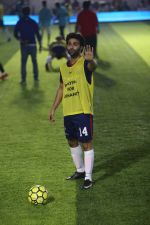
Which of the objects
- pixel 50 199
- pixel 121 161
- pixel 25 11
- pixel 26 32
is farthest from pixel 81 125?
pixel 26 32

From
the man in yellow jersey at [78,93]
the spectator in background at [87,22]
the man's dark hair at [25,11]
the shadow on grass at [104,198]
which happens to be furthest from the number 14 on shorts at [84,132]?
the spectator in background at [87,22]

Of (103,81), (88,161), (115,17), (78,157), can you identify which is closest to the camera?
(88,161)

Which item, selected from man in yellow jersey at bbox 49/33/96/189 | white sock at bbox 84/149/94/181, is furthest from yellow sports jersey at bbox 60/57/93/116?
white sock at bbox 84/149/94/181

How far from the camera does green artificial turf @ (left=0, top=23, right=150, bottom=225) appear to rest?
546 cm

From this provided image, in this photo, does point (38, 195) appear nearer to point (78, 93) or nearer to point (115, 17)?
point (78, 93)

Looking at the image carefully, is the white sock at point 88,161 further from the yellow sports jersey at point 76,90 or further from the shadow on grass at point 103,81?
the shadow on grass at point 103,81

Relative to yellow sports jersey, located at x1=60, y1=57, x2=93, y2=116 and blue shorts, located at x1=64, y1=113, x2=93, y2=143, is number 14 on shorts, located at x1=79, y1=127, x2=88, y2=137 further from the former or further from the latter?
yellow sports jersey, located at x1=60, y1=57, x2=93, y2=116

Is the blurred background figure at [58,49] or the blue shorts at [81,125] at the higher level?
the blue shorts at [81,125]

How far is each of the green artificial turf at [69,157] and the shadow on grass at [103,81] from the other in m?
0.03

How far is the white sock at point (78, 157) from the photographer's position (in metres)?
6.26

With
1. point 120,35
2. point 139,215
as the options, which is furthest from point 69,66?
point 120,35

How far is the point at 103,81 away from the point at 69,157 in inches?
250

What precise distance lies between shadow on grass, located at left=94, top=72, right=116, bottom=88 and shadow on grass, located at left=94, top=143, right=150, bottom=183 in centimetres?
514

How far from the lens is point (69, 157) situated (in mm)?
7387
